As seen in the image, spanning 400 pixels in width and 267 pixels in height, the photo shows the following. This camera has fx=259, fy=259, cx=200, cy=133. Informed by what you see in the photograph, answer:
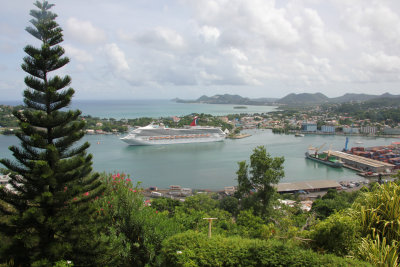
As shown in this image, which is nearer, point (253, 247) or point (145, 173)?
point (253, 247)

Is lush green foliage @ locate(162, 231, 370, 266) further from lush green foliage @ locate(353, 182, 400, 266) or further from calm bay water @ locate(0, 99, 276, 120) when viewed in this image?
calm bay water @ locate(0, 99, 276, 120)

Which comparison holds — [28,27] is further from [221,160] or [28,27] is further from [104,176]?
[221,160]

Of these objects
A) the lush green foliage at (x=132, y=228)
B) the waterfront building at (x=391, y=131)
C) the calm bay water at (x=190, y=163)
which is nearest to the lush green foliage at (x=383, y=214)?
the lush green foliage at (x=132, y=228)

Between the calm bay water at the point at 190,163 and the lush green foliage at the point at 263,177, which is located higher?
the lush green foliage at the point at 263,177

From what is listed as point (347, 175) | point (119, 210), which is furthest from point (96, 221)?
point (347, 175)

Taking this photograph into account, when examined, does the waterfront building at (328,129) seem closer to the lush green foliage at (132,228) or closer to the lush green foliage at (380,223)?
the lush green foliage at (380,223)

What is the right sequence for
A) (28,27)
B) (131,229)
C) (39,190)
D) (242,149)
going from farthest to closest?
(242,149)
(131,229)
(28,27)
(39,190)

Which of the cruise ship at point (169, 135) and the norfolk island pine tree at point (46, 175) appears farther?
the cruise ship at point (169, 135)

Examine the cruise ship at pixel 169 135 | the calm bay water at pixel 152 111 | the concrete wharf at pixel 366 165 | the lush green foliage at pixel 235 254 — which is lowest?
the concrete wharf at pixel 366 165
